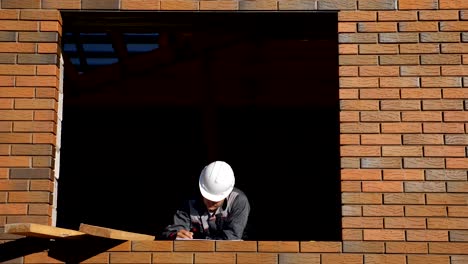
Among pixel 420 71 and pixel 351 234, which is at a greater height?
pixel 420 71

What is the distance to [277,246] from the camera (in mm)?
5777

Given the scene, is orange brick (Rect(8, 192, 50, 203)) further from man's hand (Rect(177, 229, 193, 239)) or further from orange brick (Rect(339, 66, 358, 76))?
orange brick (Rect(339, 66, 358, 76))

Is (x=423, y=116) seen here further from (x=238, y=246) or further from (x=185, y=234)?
(x=185, y=234)

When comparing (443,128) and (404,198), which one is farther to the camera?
(443,128)

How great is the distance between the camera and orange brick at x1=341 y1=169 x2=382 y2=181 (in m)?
5.89

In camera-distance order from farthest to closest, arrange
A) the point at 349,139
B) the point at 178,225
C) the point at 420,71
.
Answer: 1. the point at 178,225
2. the point at 420,71
3. the point at 349,139

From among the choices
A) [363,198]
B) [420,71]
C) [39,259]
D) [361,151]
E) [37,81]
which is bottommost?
[39,259]

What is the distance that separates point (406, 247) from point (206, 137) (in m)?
4.15

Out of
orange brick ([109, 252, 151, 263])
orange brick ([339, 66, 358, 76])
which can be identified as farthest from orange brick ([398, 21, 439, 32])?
orange brick ([109, 252, 151, 263])

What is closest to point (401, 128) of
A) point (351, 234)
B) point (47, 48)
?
point (351, 234)

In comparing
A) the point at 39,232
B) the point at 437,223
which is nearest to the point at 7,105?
the point at 39,232

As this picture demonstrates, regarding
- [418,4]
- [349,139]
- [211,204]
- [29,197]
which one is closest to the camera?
[29,197]

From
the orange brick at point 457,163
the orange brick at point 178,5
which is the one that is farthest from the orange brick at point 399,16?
the orange brick at point 178,5

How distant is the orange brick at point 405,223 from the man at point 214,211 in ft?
4.04
